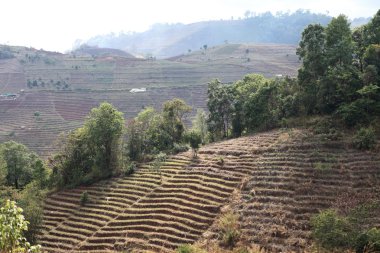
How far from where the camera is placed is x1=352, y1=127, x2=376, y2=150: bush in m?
32.1

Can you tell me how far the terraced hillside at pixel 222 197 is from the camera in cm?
2830

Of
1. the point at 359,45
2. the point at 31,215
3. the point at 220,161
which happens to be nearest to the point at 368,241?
the point at 220,161

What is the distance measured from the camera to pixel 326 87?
39156 millimetres

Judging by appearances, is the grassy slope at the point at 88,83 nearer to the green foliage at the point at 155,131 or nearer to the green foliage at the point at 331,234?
the green foliage at the point at 155,131

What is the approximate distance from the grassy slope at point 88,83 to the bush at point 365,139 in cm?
6223

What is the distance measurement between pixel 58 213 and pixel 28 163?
12262 millimetres

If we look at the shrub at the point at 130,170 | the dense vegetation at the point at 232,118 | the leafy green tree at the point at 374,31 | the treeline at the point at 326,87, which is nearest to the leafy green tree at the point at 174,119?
the dense vegetation at the point at 232,118

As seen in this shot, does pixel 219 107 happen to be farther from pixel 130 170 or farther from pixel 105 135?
pixel 105 135

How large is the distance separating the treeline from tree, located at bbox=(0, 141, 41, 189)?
25708mm

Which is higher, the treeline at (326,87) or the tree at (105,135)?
the treeline at (326,87)

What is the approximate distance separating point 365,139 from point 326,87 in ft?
28.0

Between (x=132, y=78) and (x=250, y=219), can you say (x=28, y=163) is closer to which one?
(x=250, y=219)

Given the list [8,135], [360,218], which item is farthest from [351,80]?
[8,135]

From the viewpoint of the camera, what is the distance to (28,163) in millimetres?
48062
